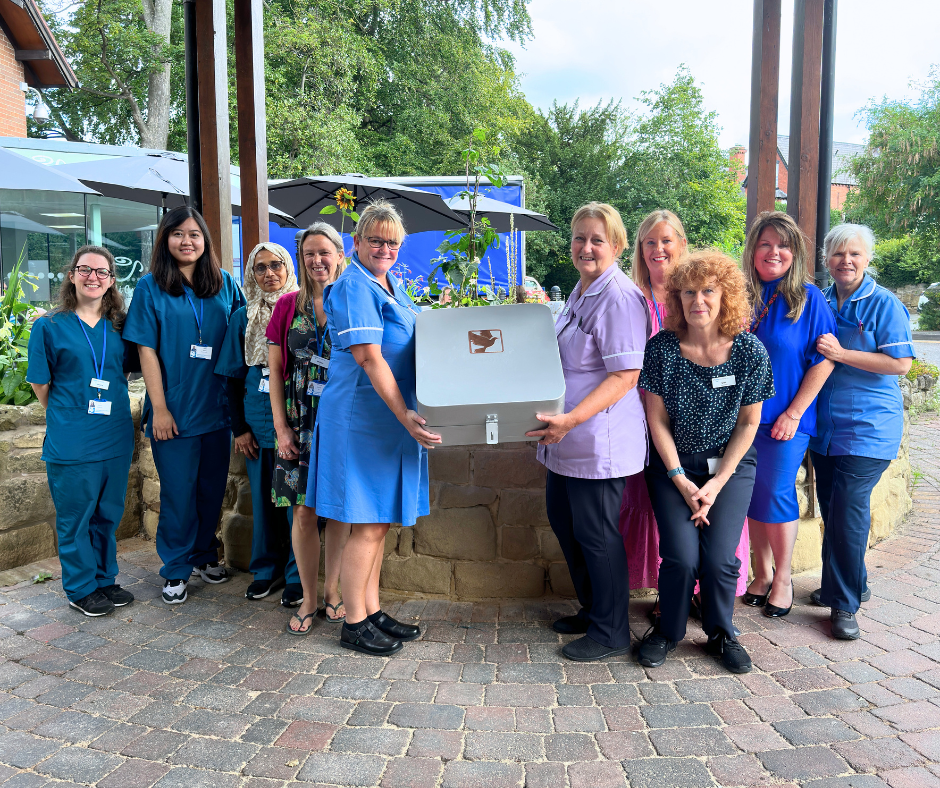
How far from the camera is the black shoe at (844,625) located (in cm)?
305

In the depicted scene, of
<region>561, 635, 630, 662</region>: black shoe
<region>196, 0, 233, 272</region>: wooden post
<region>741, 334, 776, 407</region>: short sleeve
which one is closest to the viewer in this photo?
<region>741, 334, 776, 407</region>: short sleeve

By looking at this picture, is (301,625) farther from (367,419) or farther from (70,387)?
(70,387)

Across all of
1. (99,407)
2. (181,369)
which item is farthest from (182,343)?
(99,407)

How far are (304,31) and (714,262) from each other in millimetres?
17989

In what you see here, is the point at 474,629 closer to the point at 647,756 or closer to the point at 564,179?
the point at 647,756

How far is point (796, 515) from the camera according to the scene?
10.8 feet

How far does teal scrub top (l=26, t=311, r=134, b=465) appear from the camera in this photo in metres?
3.41

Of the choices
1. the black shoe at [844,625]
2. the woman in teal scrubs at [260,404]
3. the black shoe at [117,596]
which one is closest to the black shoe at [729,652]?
the black shoe at [844,625]

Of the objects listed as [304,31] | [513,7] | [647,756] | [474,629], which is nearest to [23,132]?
[304,31]

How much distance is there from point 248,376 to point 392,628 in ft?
4.69

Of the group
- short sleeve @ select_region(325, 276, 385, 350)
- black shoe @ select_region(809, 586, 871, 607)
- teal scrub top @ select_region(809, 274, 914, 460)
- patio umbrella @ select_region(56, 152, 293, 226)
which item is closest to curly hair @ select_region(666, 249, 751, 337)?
teal scrub top @ select_region(809, 274, 914, 460)

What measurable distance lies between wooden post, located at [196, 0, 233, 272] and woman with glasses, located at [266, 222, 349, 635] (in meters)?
1.61

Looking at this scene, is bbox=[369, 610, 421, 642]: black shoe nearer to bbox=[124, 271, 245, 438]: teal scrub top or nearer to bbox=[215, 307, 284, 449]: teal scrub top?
bbox=[215, 307, 284, 449]: teal scrub top

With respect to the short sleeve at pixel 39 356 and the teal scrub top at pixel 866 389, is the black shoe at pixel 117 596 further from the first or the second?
the teal scrub top at pixel 866 389
